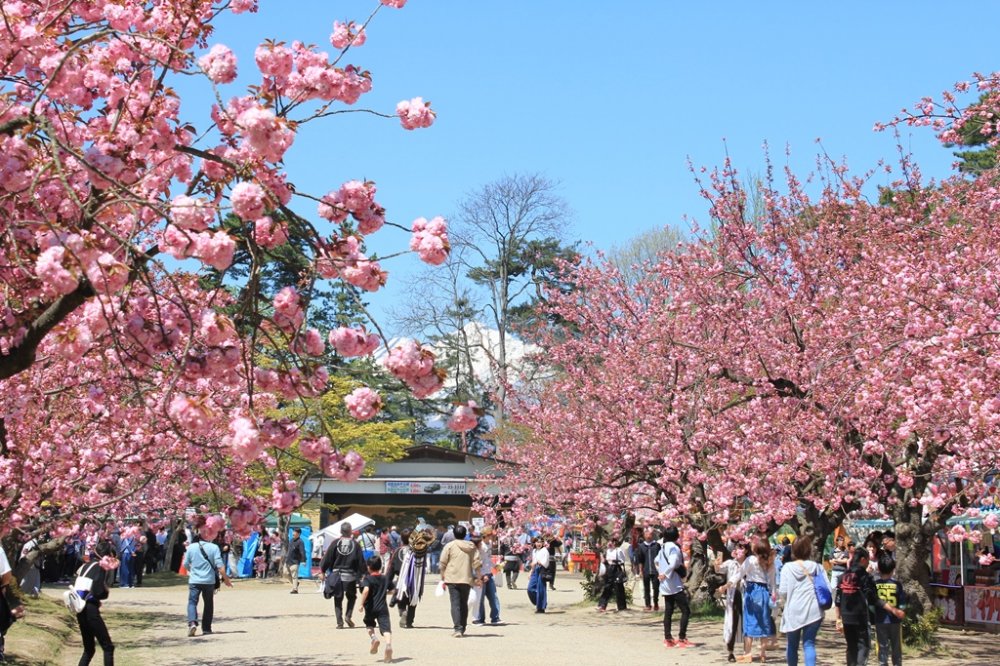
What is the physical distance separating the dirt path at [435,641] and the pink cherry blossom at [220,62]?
9.49 meters

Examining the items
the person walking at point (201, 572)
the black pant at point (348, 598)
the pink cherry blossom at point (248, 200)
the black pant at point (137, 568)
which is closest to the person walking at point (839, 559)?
the black pant at point (348, 598)

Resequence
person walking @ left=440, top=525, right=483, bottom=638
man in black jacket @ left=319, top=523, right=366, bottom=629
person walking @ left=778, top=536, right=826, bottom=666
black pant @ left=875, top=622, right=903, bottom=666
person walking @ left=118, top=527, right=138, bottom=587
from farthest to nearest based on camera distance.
Result: person walking @ left=118, top=527, right=138, bottom=587 → man in black jacket @ left=319, top=523, right=366, bottom=629 → person walking @ left=440, top=525, right=483, bottom=638 → black pant @ left=875, top=622, right=903, bottom=666 → person walking @ left=778, top=536, right=826, bottom=666

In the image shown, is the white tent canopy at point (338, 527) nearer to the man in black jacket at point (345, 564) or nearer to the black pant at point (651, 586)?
the black pant at point (651, 586)

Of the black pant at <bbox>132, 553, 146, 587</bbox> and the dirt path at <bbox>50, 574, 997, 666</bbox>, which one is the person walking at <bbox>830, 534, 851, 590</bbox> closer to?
the dirt path at <bbox>50, 574, 997, 666</bbox>

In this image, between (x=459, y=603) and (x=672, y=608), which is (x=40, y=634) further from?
(x=672, y=608)

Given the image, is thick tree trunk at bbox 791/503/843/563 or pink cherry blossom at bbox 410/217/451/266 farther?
thick tree trunk at bbox 791/503/843/563

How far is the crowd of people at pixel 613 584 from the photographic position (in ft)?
38.8

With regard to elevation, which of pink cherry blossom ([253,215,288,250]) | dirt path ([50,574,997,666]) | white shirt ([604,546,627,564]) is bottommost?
dirt path ([50,574,997,666])

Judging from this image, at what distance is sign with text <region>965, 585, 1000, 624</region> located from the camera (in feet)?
60.0

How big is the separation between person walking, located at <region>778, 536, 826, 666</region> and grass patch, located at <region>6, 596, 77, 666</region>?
26.3 feet

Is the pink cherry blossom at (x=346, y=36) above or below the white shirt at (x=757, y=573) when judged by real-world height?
above

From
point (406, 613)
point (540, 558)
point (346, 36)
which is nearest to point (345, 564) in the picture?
point (406, 613)

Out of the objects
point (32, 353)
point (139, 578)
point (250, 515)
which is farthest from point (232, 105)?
point (139, 578)

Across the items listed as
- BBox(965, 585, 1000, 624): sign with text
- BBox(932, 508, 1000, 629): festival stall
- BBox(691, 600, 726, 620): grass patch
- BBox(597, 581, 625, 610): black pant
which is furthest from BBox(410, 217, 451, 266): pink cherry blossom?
BBox(597, 581, 625, 610): black pant
